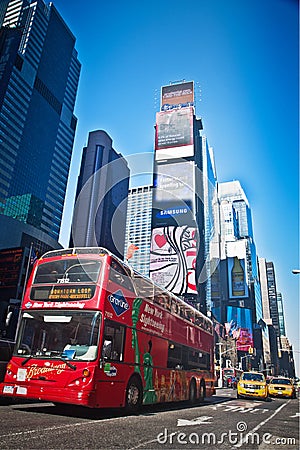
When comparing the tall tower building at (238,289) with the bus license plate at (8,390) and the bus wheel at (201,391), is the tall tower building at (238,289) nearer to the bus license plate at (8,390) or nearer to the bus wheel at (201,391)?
the bus wheel at (201,391)

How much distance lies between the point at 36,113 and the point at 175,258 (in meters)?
81.2

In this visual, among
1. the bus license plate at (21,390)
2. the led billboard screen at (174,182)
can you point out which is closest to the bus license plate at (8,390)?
the bus license plate at (21,390)

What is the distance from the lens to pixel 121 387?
29.1 feet

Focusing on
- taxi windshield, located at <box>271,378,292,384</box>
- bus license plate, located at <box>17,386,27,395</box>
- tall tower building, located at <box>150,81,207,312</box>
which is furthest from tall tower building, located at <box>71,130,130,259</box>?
bus license plate, located at <box>17,386,27,395</box>

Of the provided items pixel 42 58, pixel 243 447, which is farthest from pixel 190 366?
pixel 42 58

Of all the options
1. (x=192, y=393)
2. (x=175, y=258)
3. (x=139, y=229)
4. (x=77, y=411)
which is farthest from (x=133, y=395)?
(x=139, y=229)

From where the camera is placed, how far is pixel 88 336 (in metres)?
8.25

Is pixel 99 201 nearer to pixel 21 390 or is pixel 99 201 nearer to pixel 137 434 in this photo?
pixel 21 390

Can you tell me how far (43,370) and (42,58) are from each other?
14119cm

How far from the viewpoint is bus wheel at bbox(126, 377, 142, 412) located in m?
9.21

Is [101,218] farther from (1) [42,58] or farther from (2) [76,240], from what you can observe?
(1) [42,58]

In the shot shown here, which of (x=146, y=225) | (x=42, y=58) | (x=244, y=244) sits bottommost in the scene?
(x=244, y=244)

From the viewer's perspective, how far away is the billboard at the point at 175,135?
8206 cm

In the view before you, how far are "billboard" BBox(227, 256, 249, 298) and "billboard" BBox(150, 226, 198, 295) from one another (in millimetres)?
36700
